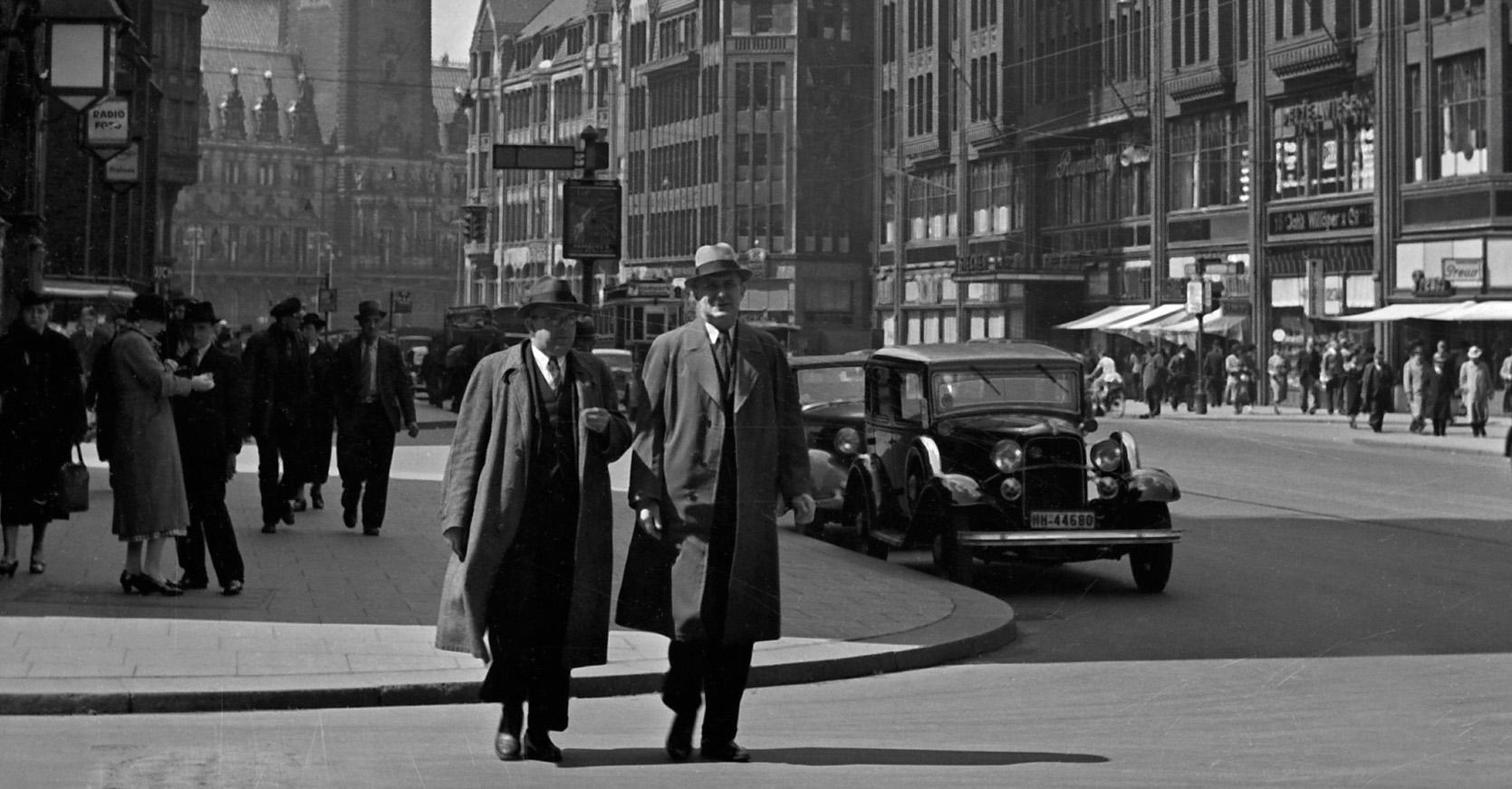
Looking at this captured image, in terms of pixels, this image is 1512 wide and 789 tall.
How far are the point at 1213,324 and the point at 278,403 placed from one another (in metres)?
45.8

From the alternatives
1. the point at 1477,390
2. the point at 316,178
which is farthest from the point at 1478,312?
the point at 316,178

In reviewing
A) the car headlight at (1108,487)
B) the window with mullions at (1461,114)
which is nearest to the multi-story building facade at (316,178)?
the window with mullions at (1461,114)

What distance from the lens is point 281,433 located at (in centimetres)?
1825

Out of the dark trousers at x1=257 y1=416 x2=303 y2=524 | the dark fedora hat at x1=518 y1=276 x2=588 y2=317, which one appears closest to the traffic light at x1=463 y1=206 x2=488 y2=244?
the dark trousers at x1=257 y1=416 x2=303 y2=524

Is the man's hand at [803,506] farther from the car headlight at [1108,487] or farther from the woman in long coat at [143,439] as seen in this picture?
the car headlight at [1108,487]

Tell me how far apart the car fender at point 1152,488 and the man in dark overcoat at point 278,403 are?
686 centimetres

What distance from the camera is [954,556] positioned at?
1471cm

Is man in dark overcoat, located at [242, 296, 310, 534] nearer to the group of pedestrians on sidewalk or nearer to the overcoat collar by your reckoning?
the group of pedestrians on sidewalk

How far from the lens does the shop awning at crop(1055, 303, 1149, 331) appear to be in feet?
216

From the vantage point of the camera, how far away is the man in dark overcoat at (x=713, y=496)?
7730 mm

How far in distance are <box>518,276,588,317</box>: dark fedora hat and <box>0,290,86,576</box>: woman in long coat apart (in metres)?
6.82

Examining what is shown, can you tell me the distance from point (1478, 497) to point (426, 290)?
150830 mm

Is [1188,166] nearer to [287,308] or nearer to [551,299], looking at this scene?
[287,308]

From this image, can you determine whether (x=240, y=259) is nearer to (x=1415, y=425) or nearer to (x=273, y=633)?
(x=1415, y=425)
